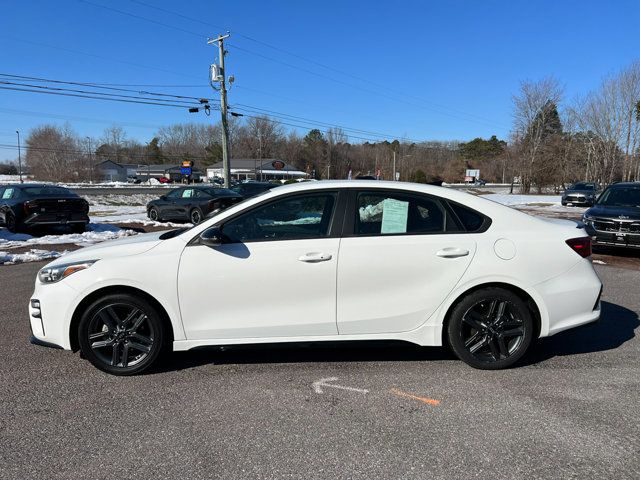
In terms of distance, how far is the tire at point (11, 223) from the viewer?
13.3m

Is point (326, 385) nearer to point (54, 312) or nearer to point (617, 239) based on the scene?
point (54, 312)

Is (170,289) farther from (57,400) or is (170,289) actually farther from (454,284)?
(454,284)

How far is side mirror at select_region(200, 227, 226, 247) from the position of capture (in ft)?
12.3

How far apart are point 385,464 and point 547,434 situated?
3.77 ft

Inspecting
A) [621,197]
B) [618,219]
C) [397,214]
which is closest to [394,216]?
[397,214]

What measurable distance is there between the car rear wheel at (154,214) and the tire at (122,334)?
51.9 feet

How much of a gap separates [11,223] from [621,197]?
16.2 metres

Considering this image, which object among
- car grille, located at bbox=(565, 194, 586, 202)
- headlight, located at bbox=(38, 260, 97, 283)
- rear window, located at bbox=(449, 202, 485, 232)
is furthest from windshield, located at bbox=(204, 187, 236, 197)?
car grille, located at bbox=(565, 194, 586, 202)

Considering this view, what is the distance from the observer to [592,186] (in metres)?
32.2

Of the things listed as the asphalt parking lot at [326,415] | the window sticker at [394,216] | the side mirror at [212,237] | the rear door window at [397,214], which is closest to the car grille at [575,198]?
the asphalt parking lot at [326,415]

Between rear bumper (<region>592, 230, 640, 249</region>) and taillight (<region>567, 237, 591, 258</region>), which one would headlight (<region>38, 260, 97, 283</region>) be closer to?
taillight (<region>567, 237, 591, 258</region>)

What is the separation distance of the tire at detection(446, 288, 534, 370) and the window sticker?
82 cm

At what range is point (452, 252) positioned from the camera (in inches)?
153

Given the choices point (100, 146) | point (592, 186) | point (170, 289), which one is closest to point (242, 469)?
point (170, 289)
